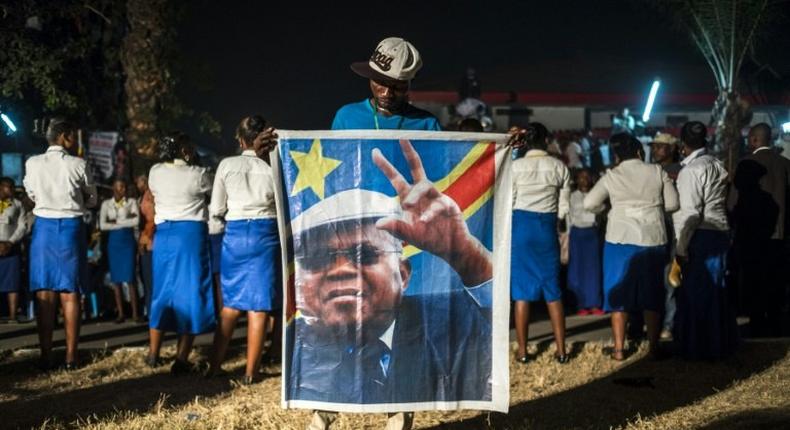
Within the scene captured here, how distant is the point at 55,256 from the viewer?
898 cm

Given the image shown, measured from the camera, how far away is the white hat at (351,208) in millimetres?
5465

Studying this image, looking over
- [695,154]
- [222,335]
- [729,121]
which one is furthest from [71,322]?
[729,121]

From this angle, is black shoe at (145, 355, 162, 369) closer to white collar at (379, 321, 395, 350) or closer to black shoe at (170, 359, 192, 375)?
black shoe at (170, 359, 192, 375)

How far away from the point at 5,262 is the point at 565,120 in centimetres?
1849

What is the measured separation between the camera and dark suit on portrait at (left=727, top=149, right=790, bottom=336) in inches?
400

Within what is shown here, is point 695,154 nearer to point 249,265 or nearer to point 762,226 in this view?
point 762,226

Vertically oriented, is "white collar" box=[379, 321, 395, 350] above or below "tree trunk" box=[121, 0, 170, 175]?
below

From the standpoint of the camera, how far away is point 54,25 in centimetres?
1923

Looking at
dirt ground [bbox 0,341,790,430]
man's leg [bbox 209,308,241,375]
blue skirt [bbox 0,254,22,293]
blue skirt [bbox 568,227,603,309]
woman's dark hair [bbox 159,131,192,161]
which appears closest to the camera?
dirt ground [bbox 0,341,790,430]

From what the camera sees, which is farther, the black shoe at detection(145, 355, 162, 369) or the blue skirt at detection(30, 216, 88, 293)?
the black shoe at detection(145, 355, 162, 369)

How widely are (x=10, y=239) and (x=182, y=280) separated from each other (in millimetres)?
4932

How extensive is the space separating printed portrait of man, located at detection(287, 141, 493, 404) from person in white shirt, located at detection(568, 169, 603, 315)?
740 cm

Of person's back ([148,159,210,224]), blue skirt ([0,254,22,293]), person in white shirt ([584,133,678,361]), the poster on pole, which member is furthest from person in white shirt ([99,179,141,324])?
person in white shirt ([584,133,678,361])

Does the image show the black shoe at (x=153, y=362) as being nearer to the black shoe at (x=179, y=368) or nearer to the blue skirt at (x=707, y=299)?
the black shoe at (x=179, y=368)
